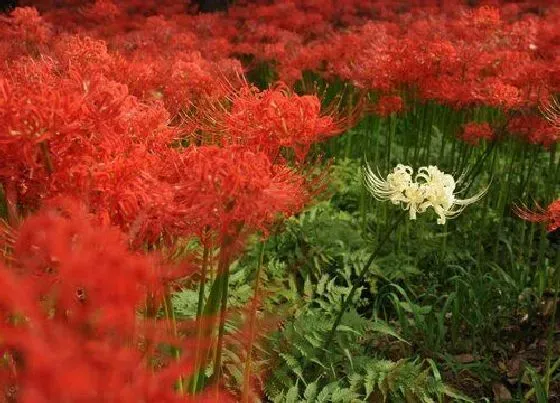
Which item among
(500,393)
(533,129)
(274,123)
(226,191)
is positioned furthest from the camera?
(533,129)

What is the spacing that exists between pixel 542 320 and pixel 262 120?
2341mm

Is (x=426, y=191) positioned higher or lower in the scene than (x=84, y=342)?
lower

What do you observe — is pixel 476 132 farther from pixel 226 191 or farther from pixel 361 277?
pixel 226 191

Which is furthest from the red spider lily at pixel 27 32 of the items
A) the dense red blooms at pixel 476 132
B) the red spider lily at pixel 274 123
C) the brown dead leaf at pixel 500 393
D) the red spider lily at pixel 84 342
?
the red spider lily at pixel 84 342

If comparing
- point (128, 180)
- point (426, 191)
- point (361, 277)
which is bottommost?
point (361, 277)

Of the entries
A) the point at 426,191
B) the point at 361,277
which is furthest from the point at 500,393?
the point at 426,191

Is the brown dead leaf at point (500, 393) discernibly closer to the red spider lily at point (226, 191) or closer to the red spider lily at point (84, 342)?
the red spider lily at point (226, 191)

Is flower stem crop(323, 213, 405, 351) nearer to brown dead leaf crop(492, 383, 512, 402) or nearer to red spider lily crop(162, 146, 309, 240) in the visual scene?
red spider lily crop(162, 146, 309, 240)

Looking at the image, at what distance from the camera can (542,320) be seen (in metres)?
3.53

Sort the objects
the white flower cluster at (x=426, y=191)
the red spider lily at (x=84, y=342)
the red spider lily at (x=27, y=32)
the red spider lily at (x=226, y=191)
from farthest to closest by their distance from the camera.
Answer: the red spider lily at (x=27, y=32) < the white flower cluster at (x=426, y=191) < the red spider lily at (x=226, y=191) < the red spider lily at (x=84, y=342)

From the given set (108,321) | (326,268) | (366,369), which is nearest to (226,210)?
(108,321)

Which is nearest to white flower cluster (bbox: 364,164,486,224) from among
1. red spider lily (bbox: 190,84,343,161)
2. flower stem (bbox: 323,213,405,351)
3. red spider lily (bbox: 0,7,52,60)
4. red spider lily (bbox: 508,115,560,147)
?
flower stem (bbox: 323,213,405,351)

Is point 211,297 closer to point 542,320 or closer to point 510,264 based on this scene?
point 542,320

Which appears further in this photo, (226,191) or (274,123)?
(274,123)
